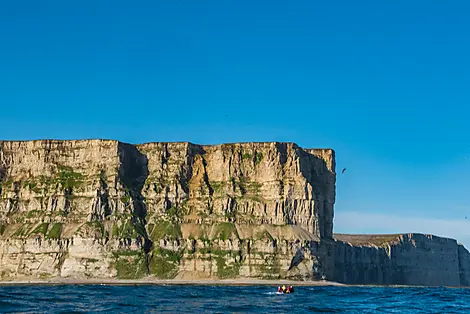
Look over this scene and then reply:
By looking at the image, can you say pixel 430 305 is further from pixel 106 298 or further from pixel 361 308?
pixel 106 298

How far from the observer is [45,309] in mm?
97500

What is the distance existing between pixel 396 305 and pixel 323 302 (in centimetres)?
1239

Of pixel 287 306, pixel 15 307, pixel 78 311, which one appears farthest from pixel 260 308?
pixel 15 307

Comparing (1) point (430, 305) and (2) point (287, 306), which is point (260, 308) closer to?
(2) point (287, 306)

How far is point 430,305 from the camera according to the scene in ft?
409

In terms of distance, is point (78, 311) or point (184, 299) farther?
point (184, 299)

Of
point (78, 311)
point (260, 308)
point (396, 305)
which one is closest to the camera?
point (78, 311)

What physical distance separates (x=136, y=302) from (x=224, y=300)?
16849 mm

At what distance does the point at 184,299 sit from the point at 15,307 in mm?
32100

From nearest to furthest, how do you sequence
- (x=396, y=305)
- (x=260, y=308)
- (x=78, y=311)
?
(x=78, y=311) < (x=260, y=308) < (x=396, y=305)

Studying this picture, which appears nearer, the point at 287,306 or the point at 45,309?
the point at 45,309

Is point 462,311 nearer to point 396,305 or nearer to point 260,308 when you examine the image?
point 396,305

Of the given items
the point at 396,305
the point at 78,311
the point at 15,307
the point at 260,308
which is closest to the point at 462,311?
the point at 396,305

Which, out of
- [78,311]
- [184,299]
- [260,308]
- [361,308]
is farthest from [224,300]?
[78,311]
